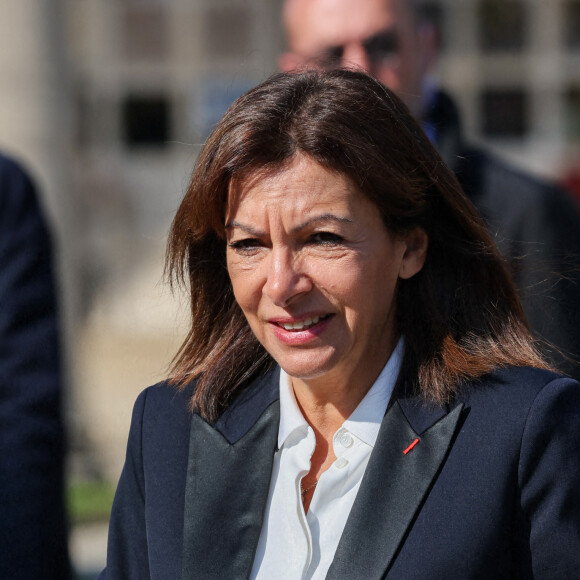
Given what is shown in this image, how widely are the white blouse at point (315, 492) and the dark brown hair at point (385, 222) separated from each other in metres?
0.11

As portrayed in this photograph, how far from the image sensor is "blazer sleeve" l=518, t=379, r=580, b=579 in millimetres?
1954

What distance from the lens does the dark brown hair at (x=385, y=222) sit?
2082 mm

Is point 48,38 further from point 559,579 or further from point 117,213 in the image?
point 559,579

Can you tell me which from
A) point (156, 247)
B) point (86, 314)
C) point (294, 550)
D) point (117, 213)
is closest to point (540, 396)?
point (294, 550)

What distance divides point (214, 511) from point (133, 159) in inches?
478

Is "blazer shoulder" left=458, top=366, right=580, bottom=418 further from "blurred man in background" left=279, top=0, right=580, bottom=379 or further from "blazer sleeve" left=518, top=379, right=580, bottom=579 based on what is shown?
"blurred man in background" left=279, top=0, right=580, bottom=379

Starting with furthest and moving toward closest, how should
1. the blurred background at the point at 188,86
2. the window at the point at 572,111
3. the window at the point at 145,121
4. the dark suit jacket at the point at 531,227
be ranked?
the window at the point at 145,121, the window at the point at 572,111, the blurred background at the point at 188,86, the dark suit jacket at the point at 531,227

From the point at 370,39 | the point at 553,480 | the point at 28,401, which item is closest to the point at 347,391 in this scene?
the point at 553,480

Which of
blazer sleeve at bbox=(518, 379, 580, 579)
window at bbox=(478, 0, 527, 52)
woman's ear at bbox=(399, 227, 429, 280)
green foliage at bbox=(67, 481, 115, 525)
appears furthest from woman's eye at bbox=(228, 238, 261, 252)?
window at bbox=(478, 0, 527, 52)

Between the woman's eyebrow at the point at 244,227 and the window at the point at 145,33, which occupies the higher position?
the woman's eyebrow at the point at 244,227

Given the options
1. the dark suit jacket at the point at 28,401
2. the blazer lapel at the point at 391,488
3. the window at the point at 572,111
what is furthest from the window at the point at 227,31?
the blazer lapel at the point at 391,488

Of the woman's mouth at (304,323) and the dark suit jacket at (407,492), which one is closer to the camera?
the dark suit jacket at (407,492)

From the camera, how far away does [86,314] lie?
27.4 feet

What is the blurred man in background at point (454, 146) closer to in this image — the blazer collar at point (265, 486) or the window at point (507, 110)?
the blazer collar at point (265, 486)
